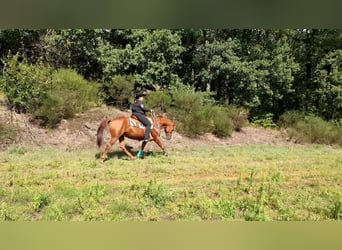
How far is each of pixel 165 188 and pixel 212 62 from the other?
11.8m

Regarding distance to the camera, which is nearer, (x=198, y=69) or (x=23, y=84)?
(x=23, y=84)

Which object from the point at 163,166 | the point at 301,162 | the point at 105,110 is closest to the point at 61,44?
the point at 105,110

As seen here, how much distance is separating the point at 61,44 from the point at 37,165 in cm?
940

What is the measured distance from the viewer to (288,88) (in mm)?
16875

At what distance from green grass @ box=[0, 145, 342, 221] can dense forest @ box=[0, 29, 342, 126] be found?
6.57 meters

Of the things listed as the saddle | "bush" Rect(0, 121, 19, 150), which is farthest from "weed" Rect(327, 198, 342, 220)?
"bush" Rect(0, 121, 19, 150)

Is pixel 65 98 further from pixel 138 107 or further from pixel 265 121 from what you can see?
pixel 265 121

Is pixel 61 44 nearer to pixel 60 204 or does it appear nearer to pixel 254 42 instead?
pixel 254 42

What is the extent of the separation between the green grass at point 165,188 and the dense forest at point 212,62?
657 centimetres

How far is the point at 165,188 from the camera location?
4.95 metres

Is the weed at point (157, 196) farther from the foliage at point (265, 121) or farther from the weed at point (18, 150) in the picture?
the foliage at point (265, 121)

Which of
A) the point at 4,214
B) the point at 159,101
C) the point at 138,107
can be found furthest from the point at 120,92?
the point at 4,214

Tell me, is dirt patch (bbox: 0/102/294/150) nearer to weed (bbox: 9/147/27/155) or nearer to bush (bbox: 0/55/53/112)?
bush (bbox: 0/55/53/112)

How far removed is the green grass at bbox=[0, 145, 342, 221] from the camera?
374 centimetres
